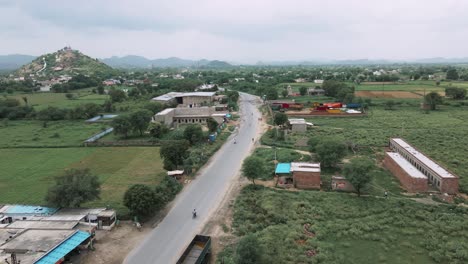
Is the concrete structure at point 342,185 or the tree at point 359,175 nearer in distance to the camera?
the tree at point 359,175

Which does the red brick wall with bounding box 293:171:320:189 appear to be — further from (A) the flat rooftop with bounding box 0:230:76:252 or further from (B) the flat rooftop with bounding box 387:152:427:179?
(A) the flat rooftop with bounding box 0:230:76:252

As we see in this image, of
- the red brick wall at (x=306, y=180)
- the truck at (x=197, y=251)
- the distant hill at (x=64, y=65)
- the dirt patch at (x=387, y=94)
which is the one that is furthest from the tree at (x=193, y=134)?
the distant hill at (x=64, y=65)

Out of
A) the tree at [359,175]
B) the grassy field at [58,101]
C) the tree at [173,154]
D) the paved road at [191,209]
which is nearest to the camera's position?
the paved road at [191,209]

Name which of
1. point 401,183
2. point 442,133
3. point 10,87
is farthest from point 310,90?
point 10,87

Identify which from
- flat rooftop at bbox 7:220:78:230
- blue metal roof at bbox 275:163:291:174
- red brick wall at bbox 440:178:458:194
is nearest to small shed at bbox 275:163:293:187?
blue metal roof at bbox 275:163:291:174

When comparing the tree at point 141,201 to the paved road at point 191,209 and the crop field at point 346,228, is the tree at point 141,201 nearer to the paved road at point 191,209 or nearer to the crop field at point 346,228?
the paved road at point 191,209
